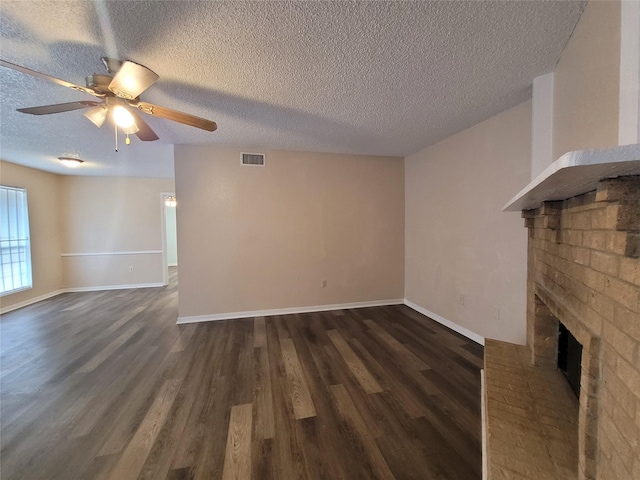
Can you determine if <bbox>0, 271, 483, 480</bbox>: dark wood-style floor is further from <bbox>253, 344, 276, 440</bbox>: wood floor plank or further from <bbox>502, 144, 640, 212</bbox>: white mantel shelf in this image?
<bbox>502, 144, 640, 212</bbox>: white mantel shelf

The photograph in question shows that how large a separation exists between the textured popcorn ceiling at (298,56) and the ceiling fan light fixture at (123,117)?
0.29 meters

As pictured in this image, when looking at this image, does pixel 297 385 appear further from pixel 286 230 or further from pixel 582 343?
pixel 286 230

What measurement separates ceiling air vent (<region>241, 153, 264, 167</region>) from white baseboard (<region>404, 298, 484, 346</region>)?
327cm

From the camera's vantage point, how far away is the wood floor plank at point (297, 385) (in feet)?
5.89

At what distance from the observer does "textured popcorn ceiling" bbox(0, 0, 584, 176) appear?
49.3 inches

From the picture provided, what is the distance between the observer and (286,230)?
378 cm

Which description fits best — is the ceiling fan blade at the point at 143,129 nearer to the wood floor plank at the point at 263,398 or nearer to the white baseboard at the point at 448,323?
the wood floor plank at the point at 263,398

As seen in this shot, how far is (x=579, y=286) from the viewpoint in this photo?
1.05 metres

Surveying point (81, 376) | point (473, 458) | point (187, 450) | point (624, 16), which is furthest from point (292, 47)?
point (81, 376)

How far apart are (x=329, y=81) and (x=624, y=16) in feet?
4.89

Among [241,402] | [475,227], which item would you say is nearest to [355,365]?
[241,402]

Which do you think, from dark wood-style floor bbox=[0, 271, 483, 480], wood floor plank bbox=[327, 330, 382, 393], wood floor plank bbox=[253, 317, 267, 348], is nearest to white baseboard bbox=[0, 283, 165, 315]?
dark wood-style floor bbox=[0, 271, 483, 480]

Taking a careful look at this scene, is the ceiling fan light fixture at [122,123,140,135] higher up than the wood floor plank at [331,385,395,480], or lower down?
higher up

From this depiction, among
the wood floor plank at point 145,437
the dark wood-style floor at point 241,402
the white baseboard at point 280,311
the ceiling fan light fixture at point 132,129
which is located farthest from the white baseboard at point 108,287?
the ceiling fan light fixture at point 132,129
